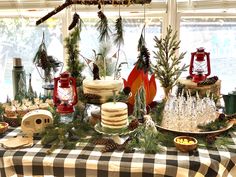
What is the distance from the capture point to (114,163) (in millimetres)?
1324

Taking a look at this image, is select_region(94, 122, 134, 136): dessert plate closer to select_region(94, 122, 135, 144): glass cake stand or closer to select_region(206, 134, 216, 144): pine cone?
select_region(94, 122, 135, 144): glass cake stand

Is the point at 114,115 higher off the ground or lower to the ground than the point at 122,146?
higher

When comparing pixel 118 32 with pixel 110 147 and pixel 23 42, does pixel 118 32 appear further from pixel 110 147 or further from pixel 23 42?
pixel 23 42

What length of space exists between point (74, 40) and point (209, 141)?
33.2 inches

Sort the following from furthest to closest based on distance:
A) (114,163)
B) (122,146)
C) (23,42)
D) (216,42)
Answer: (23,42) < (216,42) < (122,146) < (114,163)

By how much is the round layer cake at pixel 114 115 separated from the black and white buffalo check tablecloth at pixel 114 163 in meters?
0.11

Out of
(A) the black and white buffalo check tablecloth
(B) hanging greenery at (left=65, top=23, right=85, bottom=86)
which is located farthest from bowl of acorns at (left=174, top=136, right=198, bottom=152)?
(B) hanging greenery at (left=65, top=23, right=85, bottom=86)

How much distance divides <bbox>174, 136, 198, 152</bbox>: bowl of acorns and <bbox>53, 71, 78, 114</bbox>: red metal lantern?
0.52 meters

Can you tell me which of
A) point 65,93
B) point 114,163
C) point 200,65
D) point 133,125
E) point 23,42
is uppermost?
point 23,42

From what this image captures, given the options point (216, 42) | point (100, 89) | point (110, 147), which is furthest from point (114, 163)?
point (216, 42)

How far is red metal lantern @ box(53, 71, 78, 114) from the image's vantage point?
1.61 metres

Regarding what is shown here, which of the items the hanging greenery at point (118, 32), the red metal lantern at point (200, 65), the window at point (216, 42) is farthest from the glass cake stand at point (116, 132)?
the window at point (216, 42)

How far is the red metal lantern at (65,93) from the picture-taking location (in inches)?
63.4

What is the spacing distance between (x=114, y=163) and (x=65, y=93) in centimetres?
47
